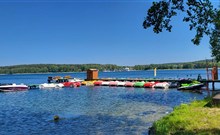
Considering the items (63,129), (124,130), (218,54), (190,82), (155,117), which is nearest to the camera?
(218,54)

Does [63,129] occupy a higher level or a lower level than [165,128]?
lower

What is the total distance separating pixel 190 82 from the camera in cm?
6919

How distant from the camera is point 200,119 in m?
16.4

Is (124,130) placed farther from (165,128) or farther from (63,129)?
(165,128)

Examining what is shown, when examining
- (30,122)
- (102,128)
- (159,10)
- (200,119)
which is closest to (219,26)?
(159,10)

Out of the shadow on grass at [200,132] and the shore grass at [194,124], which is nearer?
the shadow on grass at [200,132]

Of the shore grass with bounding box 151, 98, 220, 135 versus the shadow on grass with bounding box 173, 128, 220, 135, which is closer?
the shadow on grass with bounding box 173, 128, 220, 135

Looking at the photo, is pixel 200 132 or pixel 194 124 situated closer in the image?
pixel 200 132

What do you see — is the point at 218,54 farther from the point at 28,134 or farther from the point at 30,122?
the point at 30,122

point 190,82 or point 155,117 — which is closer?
point 155,117

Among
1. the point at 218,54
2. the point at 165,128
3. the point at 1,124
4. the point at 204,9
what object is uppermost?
the point at 204,9

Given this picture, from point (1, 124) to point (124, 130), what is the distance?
1269cm

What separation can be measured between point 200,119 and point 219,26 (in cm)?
571

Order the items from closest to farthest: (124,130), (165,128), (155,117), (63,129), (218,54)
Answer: (165,128)
(218,54)
(124,130)
(63,129)
(155,117)
